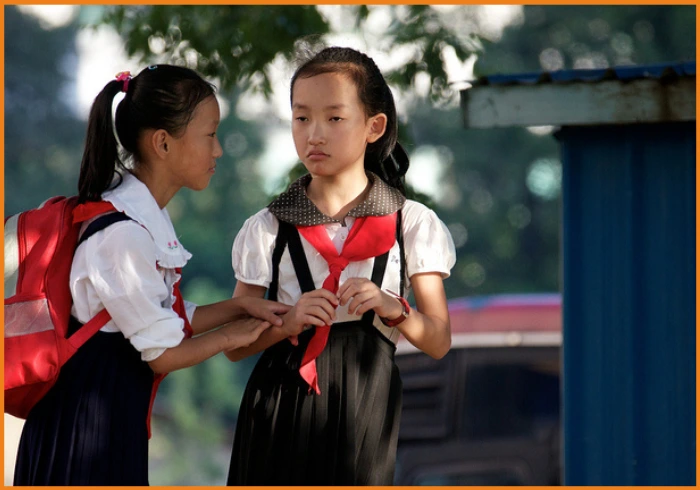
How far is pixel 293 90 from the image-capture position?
2.82 metres

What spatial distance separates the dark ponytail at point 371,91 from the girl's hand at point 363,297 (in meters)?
0.52

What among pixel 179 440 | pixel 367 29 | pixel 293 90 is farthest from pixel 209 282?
pixel 293 90

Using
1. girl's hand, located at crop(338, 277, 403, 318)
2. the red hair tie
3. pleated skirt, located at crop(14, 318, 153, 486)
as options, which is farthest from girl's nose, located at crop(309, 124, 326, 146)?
pleated skirt, located at crop(14, 318, 153, 486)

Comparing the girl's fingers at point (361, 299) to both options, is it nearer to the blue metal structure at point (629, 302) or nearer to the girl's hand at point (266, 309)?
the girl's hand at point (266, 309)

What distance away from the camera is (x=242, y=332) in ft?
8.75

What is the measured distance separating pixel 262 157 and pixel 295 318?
16612 millimetres

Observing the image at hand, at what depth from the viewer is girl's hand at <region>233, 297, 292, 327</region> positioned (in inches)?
106

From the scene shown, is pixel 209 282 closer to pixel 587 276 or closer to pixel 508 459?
pixel 508 459

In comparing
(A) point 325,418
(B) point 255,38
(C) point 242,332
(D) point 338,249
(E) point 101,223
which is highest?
(B) point 255,38

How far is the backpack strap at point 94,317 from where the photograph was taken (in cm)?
253

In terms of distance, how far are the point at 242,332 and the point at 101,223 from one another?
0.46m

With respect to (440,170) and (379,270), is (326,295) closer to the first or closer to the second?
(379,270)

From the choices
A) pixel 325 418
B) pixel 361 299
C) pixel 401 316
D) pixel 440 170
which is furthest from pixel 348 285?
pixel 440 170

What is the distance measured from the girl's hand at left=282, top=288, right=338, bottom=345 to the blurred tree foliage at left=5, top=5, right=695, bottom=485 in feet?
39.8
